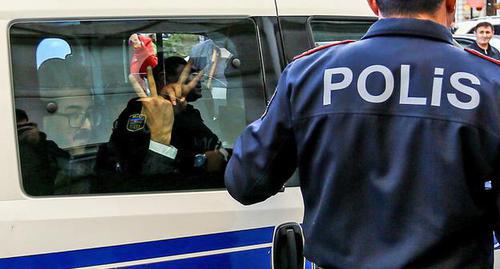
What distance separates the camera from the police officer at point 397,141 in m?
1.16

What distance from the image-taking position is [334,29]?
2.10 meters

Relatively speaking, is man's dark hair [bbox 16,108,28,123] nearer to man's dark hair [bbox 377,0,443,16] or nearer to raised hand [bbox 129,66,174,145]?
raised hand [bbox 129,66,174,145]

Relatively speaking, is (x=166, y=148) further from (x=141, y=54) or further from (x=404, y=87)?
(x=404, y=87)

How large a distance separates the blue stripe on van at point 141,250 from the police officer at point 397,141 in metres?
0.57

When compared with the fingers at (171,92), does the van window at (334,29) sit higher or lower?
higher

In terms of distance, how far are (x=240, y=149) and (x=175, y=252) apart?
0.58 metres

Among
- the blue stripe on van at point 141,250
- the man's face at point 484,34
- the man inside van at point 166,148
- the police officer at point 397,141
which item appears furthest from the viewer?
the man's face at point 484,34

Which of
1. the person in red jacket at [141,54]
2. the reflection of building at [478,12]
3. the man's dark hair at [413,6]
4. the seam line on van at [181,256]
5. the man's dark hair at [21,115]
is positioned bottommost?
the seam line on van at [181,256]

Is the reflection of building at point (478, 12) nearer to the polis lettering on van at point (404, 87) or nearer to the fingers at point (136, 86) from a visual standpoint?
the fingers at point (136, 86)

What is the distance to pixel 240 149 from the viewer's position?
52.4 inches

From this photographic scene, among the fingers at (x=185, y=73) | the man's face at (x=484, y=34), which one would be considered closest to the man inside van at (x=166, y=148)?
the fingers at (x=185, y=73)

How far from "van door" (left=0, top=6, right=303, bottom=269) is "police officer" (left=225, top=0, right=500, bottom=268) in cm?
58

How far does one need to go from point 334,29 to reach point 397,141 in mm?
998

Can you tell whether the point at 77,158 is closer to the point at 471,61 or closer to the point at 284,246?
the point at 284,246
